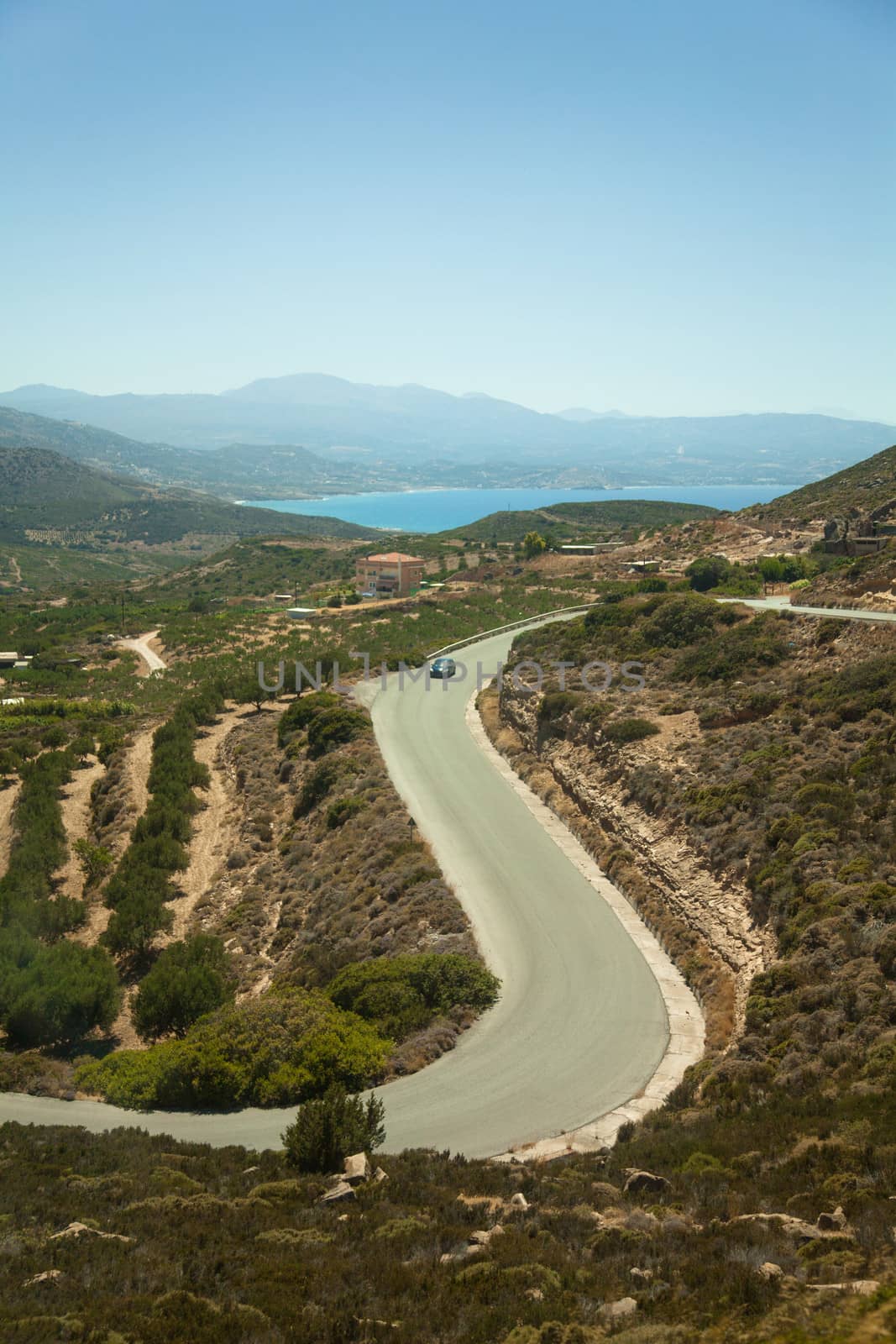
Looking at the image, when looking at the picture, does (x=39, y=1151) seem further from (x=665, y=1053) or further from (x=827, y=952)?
(x=827, y=952)

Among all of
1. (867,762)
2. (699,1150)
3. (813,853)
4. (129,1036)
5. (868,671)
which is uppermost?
(868,671)

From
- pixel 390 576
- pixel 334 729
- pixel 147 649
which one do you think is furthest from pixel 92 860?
pixel 390 576

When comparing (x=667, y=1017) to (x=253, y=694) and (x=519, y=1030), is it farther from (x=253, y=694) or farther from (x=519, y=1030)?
(x=253, y=694)

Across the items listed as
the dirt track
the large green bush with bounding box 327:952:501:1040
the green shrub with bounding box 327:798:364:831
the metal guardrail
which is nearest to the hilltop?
the metal guardrail

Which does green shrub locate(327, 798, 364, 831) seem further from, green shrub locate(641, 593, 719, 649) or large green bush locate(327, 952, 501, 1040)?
green shrub locate(641, 593, 719, 649)

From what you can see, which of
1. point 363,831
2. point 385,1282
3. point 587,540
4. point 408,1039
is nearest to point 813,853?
point 408,1039

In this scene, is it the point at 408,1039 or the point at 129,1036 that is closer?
the point at 408,1039
